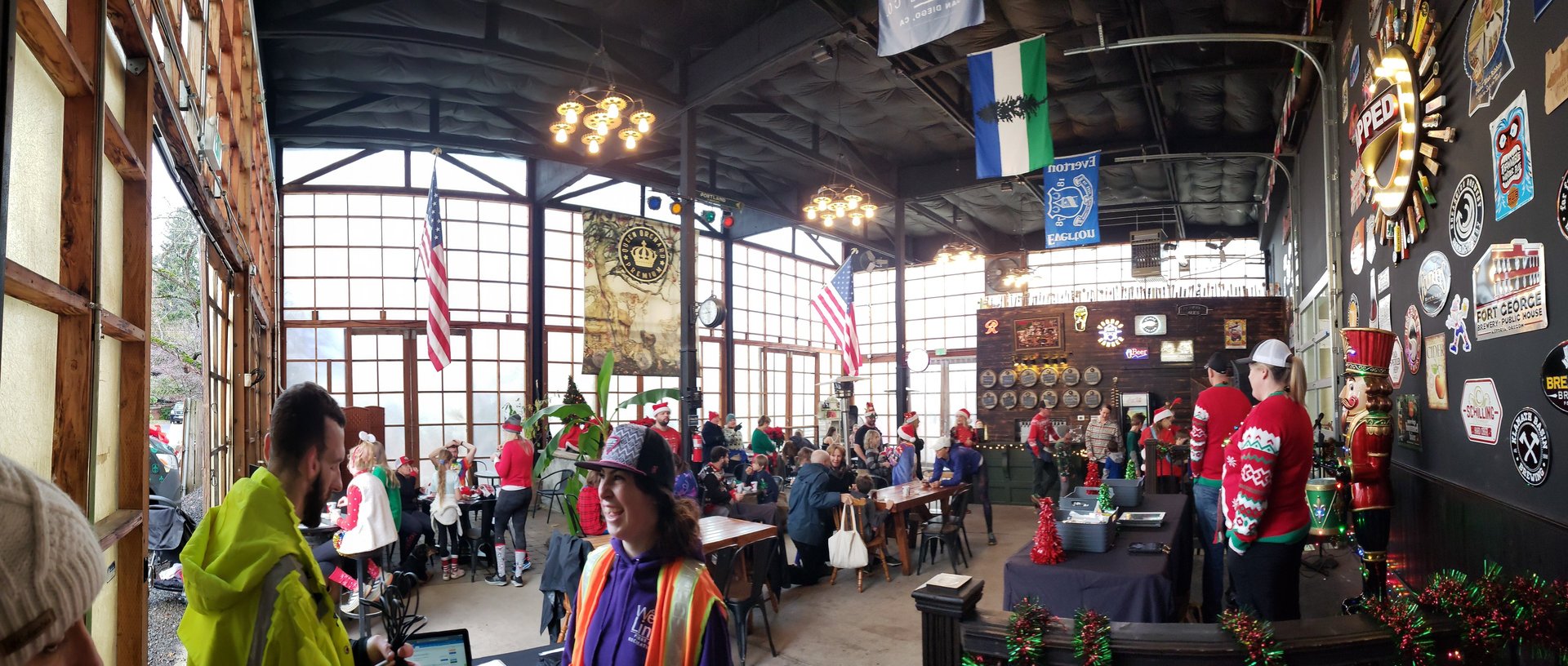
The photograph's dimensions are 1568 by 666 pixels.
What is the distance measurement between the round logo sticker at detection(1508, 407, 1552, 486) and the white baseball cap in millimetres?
779

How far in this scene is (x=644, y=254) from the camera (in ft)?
50.8

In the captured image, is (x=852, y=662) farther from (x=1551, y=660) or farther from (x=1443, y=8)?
(x=1443, y=8)

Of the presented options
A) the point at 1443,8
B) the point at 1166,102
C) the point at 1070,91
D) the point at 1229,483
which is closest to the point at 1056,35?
the point at 1070,91

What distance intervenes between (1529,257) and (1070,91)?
846 cm

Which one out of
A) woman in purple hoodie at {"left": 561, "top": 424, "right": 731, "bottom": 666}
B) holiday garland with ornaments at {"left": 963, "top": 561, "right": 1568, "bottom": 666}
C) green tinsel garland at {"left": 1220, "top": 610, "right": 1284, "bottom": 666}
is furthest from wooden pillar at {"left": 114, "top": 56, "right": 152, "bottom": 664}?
green tinsel garland at {"left": 1220, "top": 610, "right": 1284, "bottom": 666}

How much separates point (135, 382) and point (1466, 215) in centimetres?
496

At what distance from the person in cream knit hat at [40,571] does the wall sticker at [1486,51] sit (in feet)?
13.4

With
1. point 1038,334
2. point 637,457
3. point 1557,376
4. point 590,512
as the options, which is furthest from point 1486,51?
point 1038,334

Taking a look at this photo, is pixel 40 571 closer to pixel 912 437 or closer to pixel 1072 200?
pixel 912 437

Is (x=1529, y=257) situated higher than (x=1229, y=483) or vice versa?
(x=1529, y=257)

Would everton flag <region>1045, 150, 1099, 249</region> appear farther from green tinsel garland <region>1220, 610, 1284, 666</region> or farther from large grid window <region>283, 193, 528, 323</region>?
large grid window <region>283, 193, 528, 323</region>

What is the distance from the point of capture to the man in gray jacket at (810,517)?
726 centimetres

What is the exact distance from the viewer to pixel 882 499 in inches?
303

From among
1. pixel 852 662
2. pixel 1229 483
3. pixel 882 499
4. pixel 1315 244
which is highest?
pixel 1315 244
